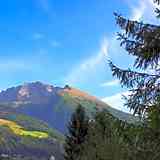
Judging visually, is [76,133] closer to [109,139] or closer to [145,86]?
[109,139]

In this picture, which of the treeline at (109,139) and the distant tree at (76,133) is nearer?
the treeline at (109,139)

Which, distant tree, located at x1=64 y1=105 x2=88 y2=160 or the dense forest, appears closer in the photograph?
the dense forest

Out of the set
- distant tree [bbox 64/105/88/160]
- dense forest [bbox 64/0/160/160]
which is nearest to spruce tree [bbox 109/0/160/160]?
dense forest [bbox 64/0/160/160]

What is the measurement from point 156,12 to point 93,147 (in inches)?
1329

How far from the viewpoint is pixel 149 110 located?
17062 mm

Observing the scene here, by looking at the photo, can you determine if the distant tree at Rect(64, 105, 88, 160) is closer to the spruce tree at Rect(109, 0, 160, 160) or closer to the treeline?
the treeline

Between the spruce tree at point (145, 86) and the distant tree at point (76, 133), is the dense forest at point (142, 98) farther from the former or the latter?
the distant tree at point (76, 133)

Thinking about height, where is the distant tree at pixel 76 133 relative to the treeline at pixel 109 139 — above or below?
above

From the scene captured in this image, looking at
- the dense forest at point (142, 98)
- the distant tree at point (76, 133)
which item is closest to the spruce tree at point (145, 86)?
the dense forest at point (142, 98)

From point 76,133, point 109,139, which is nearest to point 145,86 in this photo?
point 109,139

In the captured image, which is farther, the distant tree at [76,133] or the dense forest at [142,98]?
the distant tree at [76,133]

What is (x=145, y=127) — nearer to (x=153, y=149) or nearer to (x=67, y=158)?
(x=153, y=149)

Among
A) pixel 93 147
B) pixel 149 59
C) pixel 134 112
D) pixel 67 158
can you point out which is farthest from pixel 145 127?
pixel 67 158

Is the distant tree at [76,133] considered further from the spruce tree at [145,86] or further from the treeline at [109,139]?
the spruce tree at [145,86]
